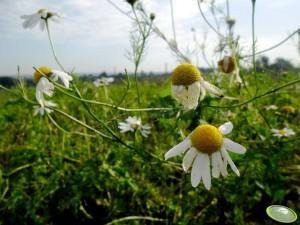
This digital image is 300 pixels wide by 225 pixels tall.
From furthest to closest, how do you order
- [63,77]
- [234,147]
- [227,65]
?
1. [227,65]
2. [63,77]
3. [234,147]

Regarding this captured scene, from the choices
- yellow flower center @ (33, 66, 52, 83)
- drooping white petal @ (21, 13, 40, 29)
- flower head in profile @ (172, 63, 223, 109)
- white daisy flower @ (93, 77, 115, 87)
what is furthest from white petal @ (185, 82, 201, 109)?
white daisy flower @ (93, 77, 115, 87)

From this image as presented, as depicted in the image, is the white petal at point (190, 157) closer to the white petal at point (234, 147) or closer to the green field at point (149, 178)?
the white petal at point (234, 147)

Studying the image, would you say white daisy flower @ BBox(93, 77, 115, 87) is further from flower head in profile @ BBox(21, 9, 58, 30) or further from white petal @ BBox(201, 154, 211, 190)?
Result: white petal @ BBox(201, 154, 211, 190)

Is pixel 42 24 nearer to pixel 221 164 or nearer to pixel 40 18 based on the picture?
pixel 40 18

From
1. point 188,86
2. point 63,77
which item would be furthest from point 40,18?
point 188,86

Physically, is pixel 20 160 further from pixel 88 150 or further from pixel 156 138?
pixel 156 138
